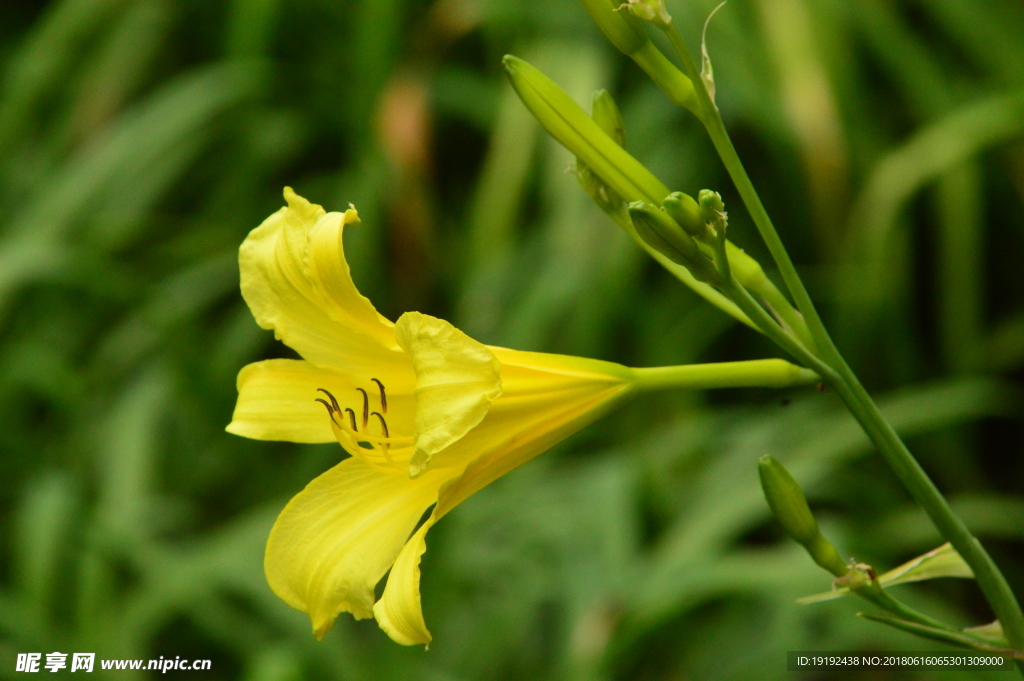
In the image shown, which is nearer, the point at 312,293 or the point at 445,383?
the point at 445,383

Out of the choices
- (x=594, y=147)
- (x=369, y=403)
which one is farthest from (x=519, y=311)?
(x=594, y=147)

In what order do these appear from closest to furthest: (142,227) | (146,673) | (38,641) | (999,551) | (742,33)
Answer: (38,641) → (146,673) → (999,551) → (742,33) → (142,227)

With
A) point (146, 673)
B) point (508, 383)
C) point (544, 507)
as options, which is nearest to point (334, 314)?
point (508, 383)

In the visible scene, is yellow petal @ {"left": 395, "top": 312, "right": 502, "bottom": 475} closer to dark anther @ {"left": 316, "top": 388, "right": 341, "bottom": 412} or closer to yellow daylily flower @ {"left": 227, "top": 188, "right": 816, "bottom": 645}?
yellow daylily flower @ {"left": 227, "top": 188, "right": 816, "bottom": 645}

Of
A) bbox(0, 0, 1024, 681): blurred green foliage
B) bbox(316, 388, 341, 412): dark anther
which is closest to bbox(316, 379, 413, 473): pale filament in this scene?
bbox(316, 388, 341, 412): dark anther

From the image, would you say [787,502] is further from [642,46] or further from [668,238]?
[642,46]

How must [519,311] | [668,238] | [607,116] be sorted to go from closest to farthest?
[668,238] < [607,116] < [519,311]

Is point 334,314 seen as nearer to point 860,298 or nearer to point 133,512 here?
point 133,512

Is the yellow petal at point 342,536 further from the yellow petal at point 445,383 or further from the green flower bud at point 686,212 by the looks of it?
the green flower bud at point 686,212

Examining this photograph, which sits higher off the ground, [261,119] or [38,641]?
[261,119]
